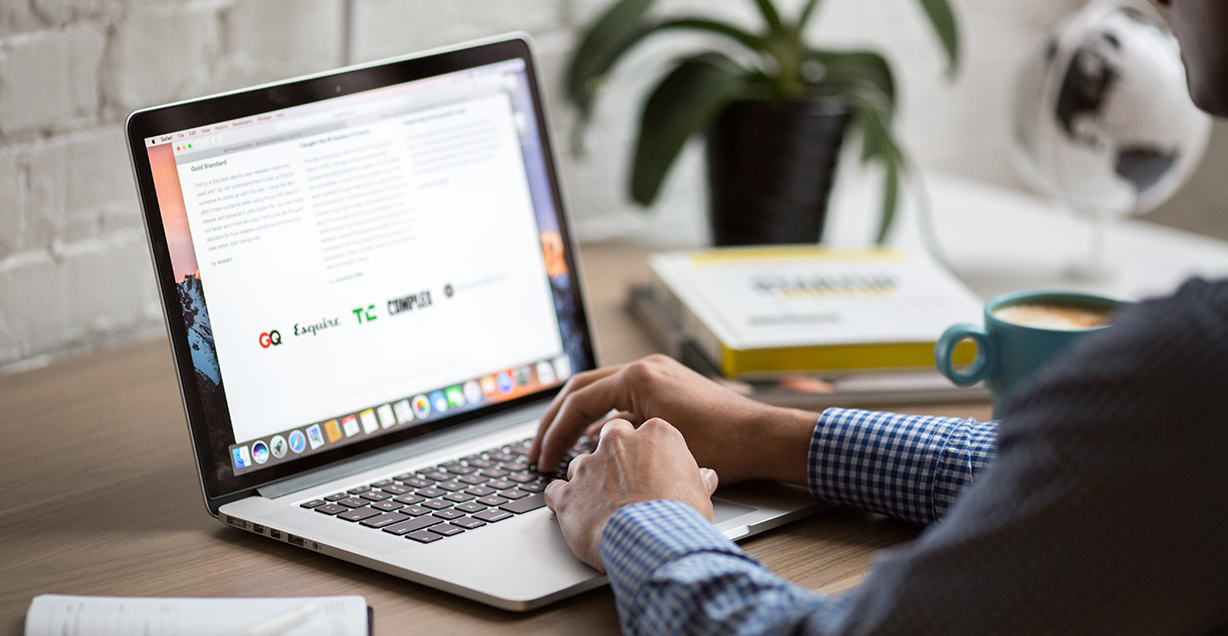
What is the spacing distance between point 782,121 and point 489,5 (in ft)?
1.25

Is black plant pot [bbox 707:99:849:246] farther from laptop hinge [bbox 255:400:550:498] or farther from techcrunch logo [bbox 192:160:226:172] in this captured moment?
techcrunch logo [bbox 192:160:226:172]

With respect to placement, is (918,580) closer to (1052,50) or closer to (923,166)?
(1052,50)

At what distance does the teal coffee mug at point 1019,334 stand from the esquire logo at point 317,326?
18.3 inches

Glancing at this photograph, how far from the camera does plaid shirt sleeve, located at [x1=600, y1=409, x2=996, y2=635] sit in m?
0.55

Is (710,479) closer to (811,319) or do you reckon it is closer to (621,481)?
(621,481)

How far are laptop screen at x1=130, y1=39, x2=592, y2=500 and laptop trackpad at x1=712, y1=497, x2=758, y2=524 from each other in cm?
21

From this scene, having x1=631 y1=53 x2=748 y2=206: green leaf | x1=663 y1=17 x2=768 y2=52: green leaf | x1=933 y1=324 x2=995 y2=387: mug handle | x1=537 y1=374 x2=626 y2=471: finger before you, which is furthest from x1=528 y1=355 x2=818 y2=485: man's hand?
x1=663 y1=17 x2=768 y2=52: green leaf

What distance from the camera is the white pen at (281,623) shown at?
0.56 metres

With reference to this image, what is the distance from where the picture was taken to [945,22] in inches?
49.4

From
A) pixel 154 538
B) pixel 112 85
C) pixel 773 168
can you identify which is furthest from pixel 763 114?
pixel 154 538

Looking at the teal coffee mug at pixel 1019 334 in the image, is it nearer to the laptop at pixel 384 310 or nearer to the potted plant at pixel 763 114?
the laptop at pixel 384 310

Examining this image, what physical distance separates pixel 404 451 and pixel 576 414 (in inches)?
5.4

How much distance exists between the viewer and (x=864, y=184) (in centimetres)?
162

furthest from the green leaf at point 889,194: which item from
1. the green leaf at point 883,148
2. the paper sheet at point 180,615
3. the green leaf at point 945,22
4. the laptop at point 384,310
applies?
the paper sheet at point 180,615
